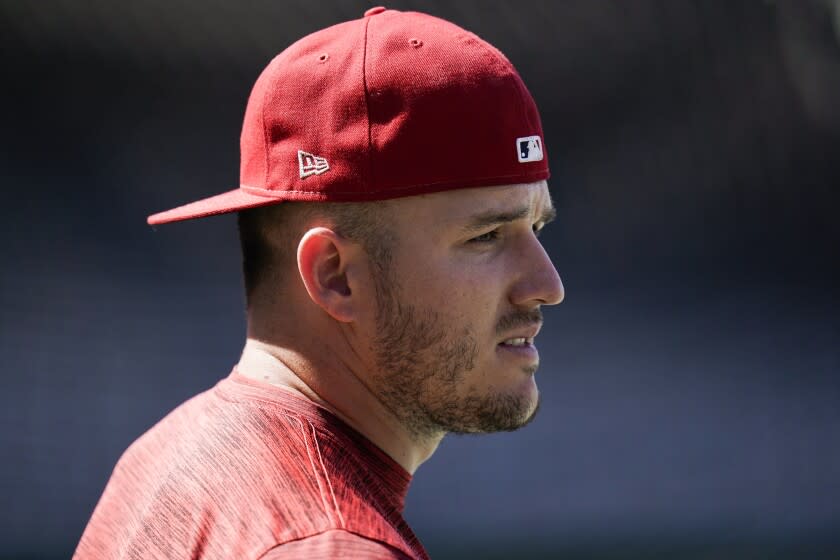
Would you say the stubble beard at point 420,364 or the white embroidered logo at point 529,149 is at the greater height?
the white embroidered logo at point 529,149

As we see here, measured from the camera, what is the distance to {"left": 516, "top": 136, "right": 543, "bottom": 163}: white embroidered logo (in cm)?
158

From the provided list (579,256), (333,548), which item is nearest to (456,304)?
(333,548)

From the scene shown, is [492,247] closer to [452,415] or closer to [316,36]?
[452,415]

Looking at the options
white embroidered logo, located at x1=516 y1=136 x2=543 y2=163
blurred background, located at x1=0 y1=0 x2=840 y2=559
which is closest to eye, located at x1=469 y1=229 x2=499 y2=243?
white embroidered logo, located at x1=516 y1=136 x2=543 y2=163

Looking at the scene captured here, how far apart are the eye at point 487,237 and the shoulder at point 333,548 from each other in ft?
1.72

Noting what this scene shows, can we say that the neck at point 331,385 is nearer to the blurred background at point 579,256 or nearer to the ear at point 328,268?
the ear at point 328,268

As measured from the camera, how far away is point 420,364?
1.55 meters

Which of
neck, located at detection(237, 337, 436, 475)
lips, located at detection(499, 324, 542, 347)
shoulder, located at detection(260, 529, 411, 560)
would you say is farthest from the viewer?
lips, located at detection(499, 324, 542, 347)

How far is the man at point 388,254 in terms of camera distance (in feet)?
4.93

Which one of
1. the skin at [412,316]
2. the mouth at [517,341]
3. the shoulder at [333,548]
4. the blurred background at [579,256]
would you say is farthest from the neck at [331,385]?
the blurred background at [579,256]

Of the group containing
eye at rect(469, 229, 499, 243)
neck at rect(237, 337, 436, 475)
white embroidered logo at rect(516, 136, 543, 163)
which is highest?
white embroidered logo at rect(516, 136, 543, 163)

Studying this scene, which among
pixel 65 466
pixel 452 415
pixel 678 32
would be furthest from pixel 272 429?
pixel 678 32

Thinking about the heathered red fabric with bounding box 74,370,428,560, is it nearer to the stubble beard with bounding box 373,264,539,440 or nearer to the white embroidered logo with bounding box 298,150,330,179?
the stubble beard with bounding box 373,264,539,440

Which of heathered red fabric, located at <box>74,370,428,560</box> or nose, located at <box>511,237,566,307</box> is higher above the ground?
nose, located at <box>511,237,566,307</box>
